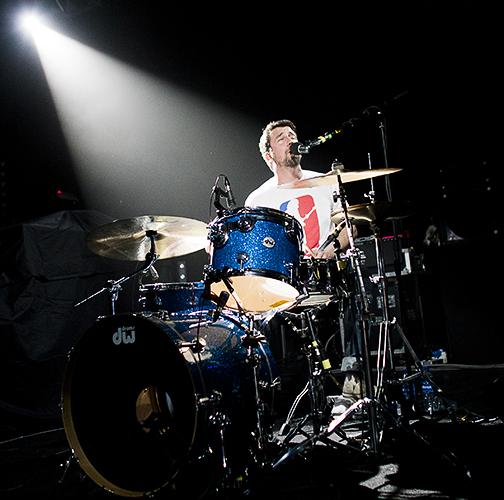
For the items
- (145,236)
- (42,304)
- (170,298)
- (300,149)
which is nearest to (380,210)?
(300,149)

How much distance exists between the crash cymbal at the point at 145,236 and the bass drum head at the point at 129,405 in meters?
0.67

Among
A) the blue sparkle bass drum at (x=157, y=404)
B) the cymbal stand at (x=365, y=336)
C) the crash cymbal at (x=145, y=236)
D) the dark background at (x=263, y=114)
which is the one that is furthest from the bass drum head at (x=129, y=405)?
the dark background at (x=263, y=114)

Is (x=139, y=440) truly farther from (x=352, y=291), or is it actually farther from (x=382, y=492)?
(x=352, y=291)

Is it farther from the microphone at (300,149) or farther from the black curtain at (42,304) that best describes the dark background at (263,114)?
the microphone at (300,149)

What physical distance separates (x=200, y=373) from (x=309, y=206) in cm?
229

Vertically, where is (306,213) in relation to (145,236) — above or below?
above

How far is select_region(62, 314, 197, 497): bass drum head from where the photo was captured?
194 centimetres

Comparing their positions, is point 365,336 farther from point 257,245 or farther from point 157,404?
point 157,404

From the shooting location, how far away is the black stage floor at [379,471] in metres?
1.89

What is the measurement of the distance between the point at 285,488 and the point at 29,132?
5789mm

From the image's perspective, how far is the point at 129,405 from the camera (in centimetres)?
207

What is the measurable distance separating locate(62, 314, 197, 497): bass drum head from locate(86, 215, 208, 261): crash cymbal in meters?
0.67

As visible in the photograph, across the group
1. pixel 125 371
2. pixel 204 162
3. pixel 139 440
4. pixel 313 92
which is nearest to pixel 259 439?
pixel 139 440

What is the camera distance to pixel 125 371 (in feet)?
6.93
